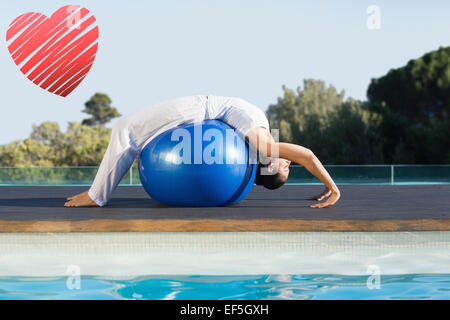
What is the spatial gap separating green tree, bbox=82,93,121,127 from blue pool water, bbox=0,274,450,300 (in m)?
51.5

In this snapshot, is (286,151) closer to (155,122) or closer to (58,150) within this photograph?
(155,122)

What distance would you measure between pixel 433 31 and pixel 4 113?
22.7 metres

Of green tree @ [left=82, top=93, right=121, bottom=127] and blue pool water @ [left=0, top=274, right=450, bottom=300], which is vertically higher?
green tree @ [left=82, top=93, right=121, bottom=127]

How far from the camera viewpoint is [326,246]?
412cm

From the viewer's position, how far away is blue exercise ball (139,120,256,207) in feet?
15.9

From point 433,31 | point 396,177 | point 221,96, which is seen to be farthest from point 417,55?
point 221,96

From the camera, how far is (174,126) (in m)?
5.05

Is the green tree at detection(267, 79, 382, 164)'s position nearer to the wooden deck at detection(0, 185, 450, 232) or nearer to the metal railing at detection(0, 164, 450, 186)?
the metal railing at detection(0, 164, 450, 186)

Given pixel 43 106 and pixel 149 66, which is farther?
pixel 43 106

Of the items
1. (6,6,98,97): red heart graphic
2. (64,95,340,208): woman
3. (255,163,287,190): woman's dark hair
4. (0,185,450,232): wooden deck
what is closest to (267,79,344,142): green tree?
(6,6,98,97): red heart graphic

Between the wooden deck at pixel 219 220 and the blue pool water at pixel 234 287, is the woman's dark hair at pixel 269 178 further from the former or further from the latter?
the blue pool water at pixel 234 287

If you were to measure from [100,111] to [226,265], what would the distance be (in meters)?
51.7

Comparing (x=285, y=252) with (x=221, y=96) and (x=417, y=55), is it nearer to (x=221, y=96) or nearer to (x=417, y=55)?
(x=221, y=96)
